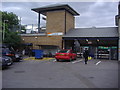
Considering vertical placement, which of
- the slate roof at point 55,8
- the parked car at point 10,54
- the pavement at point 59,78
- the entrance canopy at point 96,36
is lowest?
the pavement at point 59,78

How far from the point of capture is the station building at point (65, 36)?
962 inches

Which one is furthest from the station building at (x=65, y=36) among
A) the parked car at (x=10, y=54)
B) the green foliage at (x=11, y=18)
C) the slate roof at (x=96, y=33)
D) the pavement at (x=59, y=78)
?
the green foliage at (x=11, y=18)

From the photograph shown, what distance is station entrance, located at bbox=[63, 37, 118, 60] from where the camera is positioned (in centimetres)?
2295

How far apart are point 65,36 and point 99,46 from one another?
18.3 feet

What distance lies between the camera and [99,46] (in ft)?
83.0

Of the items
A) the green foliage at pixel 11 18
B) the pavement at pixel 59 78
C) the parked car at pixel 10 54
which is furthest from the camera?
the green foliage at pixel 11 18

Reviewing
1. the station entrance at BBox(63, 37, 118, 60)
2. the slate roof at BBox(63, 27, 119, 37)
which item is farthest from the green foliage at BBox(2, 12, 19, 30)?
the station entrance at BBox(63, 37, 118, 60)

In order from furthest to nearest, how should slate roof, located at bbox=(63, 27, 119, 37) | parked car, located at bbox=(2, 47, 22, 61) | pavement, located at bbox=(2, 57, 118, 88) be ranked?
slate roof, located at bbox=(63, 27, 119, 37) < parked car, located at bbox=(2, 47, 22, 61) < pavement, located at bbox=(2, 57, 118, 88)

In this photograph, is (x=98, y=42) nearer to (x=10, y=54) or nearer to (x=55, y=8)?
(x=55, y=8)

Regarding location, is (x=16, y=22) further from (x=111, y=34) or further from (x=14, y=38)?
(x=111, y=34)

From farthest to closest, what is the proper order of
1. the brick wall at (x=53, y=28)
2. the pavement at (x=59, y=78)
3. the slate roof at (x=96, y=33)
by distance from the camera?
1. the brick wall at (x=53, y=28)
2. the slate roof at (x=96, y=33)
3. the pavement at (x=59, y=78)

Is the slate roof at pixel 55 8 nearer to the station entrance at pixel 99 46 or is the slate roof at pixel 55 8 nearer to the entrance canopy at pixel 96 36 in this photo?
the entrance canopy at pixel 96 36

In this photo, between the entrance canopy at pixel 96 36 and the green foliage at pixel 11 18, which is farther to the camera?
the green foliage at pixel 11 18

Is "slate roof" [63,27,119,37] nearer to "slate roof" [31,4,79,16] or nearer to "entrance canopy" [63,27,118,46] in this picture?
"entrance canopy" [63,27,118,46]
